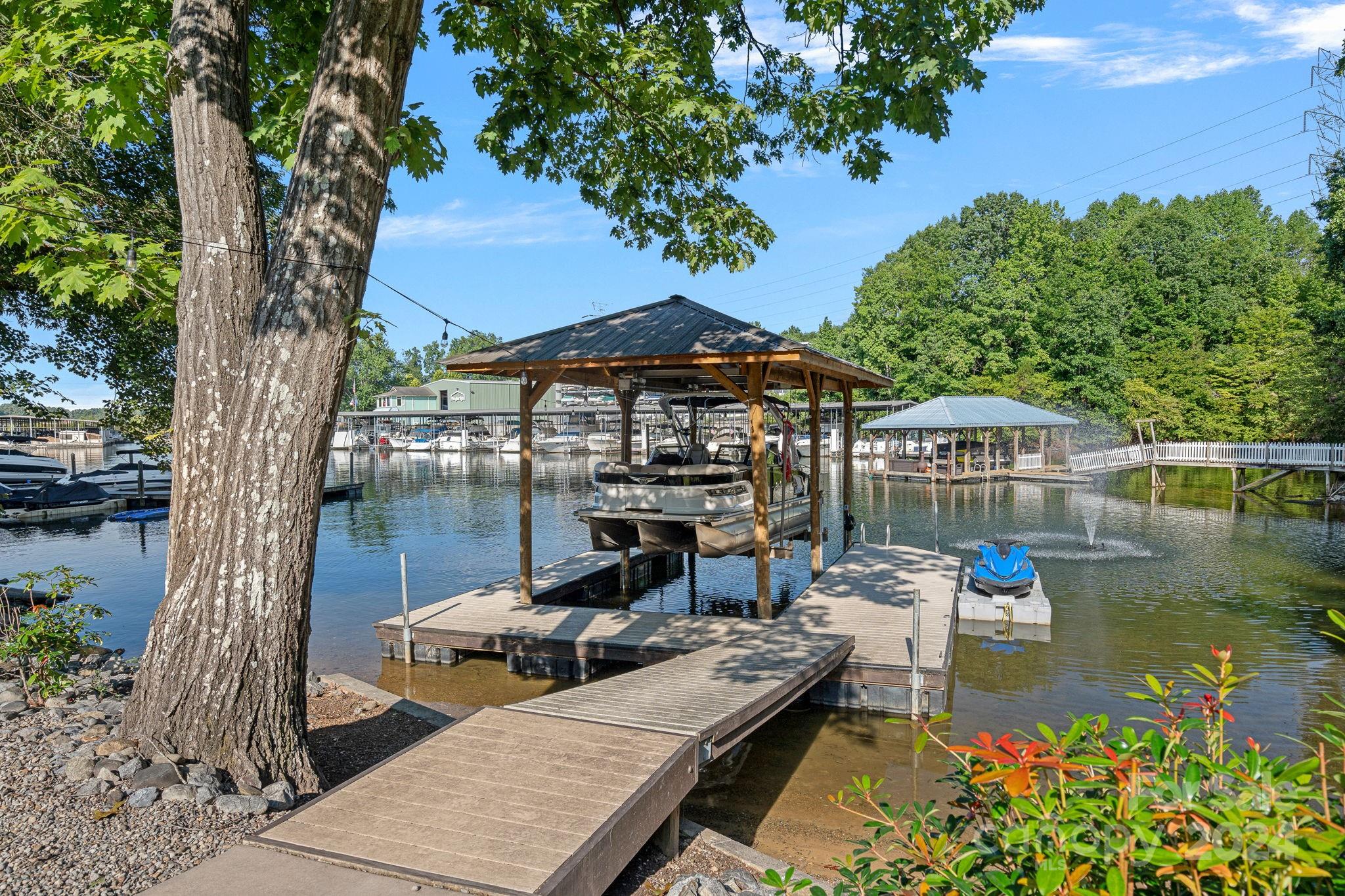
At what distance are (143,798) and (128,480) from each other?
106 feet

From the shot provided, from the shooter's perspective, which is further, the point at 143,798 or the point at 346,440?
the point at 346,440

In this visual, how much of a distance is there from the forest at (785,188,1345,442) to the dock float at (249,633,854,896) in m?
39.2

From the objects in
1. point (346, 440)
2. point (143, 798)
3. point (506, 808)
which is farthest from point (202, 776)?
point (346, 440)

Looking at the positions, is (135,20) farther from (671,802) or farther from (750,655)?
(750,655)

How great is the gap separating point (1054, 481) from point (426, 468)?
37.6 meters

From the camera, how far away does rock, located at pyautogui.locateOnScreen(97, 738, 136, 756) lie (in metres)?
4.38

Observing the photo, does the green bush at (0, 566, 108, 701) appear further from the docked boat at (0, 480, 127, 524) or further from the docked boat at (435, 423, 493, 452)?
the docked boat at (435, 423, 493, 452)

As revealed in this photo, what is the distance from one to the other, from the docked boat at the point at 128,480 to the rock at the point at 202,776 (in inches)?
1156

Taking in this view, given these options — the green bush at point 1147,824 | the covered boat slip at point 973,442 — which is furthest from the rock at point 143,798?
the covered boat slip at point 973,442

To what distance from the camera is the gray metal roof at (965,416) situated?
2806cm

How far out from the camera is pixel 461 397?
86.8 meters

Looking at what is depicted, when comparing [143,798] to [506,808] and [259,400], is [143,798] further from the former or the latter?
[259,400]

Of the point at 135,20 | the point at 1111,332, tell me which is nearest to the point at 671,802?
the point at 135,20

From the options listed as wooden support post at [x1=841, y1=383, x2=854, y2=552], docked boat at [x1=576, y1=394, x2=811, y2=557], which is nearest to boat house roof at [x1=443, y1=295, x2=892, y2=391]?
docked boat at [x1=576, y1=394, x2=811, y2=557]
